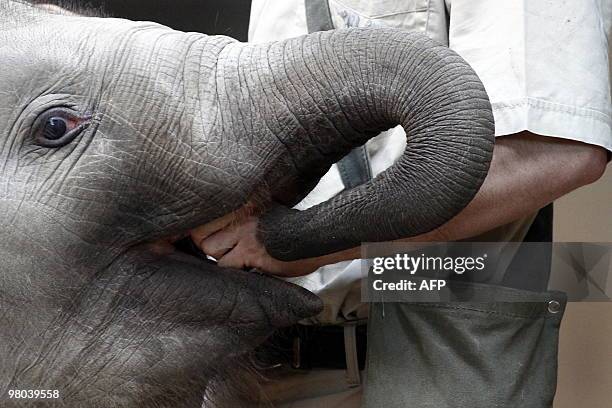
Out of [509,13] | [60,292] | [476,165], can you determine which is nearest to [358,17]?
[509,13]

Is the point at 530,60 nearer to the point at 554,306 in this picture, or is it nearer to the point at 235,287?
the point at 554,306

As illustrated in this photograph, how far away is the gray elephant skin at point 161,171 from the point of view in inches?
27.8

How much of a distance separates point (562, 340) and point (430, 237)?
196 mm

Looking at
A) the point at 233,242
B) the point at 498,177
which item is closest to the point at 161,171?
the point at 233,242

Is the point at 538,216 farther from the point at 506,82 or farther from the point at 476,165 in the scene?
the point at 476,165

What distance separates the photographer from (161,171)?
2.40ft

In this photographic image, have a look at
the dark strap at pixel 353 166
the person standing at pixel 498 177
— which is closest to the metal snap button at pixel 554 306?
the person standing at pixel 498 177

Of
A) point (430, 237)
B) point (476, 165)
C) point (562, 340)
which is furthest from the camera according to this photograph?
point (562, 340)

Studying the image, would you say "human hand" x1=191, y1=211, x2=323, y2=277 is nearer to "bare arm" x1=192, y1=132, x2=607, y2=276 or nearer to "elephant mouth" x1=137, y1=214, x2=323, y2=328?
"elephant mouth" x1=137, y1=214, x2=323, y2=328

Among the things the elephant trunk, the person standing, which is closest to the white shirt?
the person standing

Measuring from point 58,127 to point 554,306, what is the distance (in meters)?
0.42

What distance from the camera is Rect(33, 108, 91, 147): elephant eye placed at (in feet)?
2.38

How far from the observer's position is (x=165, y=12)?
0.79m

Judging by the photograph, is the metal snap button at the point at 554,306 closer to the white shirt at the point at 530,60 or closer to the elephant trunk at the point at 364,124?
the white shirt at the point at 530,60
